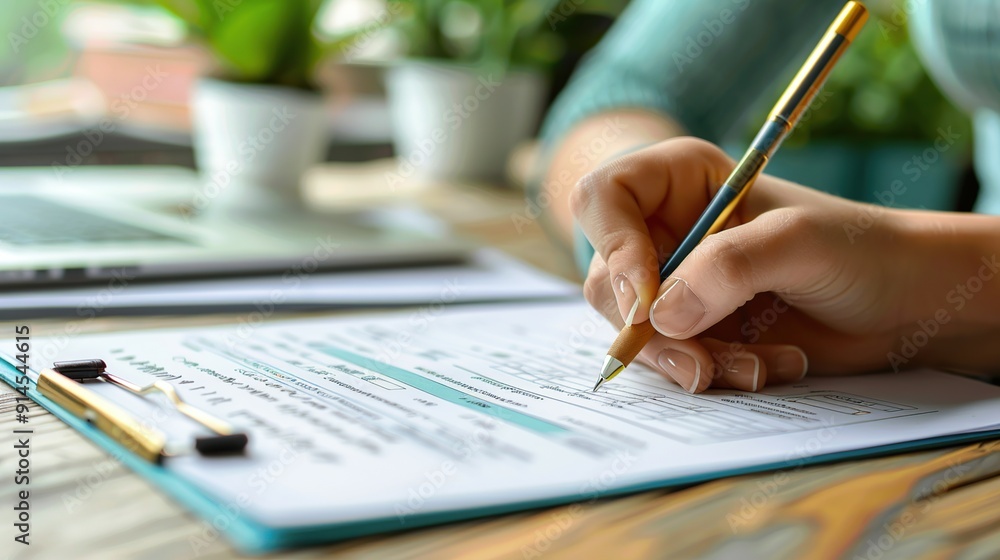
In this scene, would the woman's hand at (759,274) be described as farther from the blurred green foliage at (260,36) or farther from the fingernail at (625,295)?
the blurred green foliage at (260,36)

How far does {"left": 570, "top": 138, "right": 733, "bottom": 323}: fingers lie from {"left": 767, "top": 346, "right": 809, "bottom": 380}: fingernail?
78 millimetres

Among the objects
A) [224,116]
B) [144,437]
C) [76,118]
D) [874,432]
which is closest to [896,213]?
[874,432]

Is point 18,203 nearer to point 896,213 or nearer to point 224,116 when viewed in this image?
point 224,116

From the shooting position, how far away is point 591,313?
61cm

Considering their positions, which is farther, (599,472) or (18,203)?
(18,203)

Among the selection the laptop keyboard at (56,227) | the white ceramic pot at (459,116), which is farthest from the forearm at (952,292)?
the white ceramic pot at (459,116)

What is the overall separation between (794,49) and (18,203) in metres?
0.74

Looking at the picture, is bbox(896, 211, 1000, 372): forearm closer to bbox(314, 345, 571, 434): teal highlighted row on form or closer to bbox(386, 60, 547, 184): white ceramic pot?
bbox(314, 345, 571, 434): teal highlighted row on form

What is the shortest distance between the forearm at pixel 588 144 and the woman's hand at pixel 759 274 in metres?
0.25

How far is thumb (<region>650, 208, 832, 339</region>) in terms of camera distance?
1.31 feet

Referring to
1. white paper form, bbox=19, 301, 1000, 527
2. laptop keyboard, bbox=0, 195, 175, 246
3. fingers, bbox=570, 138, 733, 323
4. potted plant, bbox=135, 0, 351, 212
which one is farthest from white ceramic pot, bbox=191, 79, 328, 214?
fingers, bbox=570, 138, 733, 323

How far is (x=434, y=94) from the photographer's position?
117 cm

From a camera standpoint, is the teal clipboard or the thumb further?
the thumb

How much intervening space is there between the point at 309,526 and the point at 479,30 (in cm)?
103
